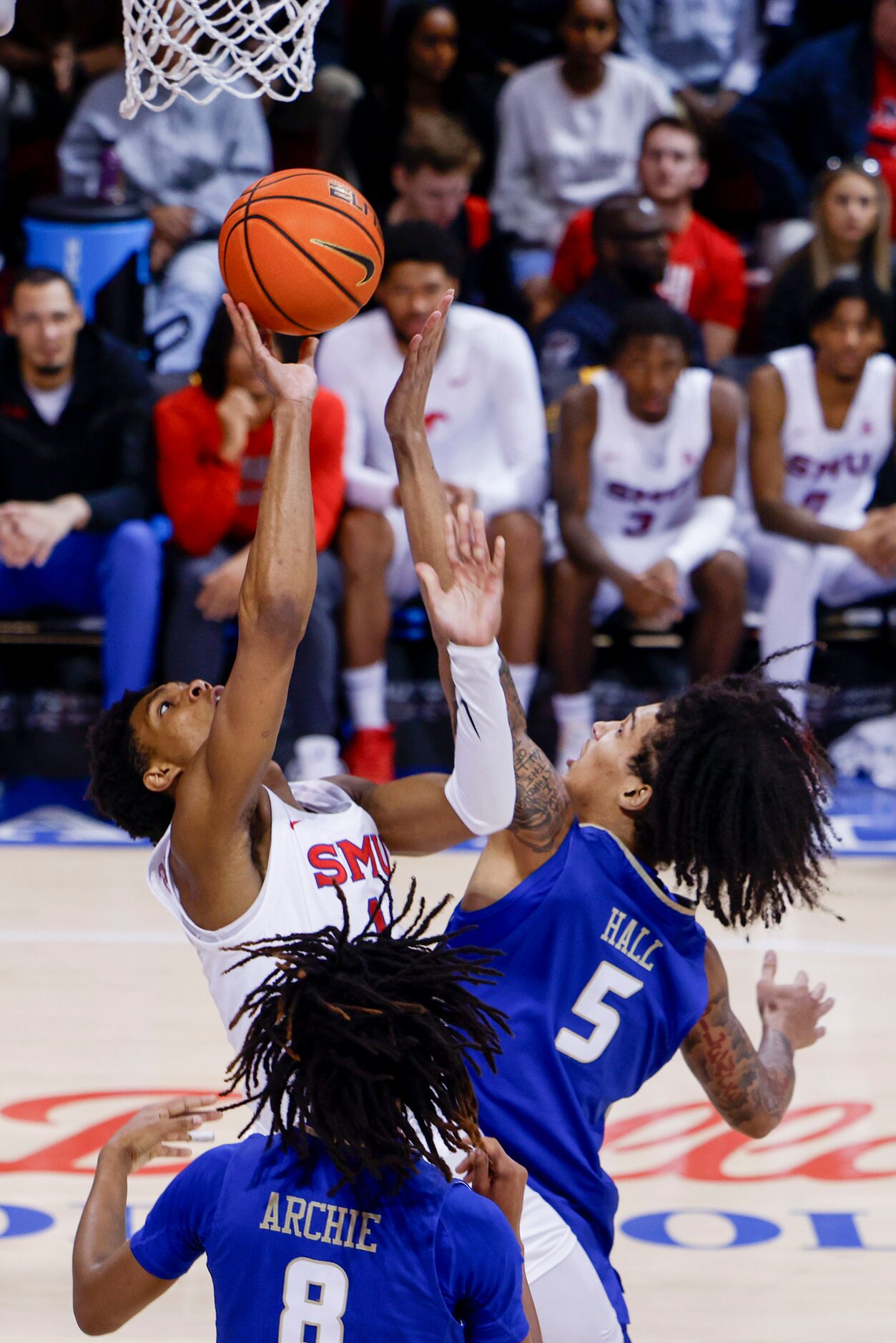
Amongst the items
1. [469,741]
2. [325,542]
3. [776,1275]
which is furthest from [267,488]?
[325,542]

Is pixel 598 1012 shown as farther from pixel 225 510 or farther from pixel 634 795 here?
pixel 225 510

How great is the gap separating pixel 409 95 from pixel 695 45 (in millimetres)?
1604

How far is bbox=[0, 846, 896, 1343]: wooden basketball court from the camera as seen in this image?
3174 millimetres

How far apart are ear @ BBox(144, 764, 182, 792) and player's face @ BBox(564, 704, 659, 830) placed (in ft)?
2.05

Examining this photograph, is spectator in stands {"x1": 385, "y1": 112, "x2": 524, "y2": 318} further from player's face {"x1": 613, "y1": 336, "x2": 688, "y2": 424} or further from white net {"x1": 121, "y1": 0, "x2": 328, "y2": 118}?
white net {"x1": 121, "y1": 0, "x2": 328, "y2": 118}

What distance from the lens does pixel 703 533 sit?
21.4ft

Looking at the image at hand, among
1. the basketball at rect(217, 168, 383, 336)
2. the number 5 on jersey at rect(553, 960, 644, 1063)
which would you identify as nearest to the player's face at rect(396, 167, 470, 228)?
the basketball at rect(217, 168, 383, 336)

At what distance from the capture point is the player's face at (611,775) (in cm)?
Result: 261

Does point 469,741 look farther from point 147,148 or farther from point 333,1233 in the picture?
point 147,148

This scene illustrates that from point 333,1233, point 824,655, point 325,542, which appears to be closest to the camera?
point 333,1233

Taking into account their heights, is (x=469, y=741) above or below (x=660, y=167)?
below

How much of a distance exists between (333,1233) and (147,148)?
6489 millimetres

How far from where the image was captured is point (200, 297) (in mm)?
7172

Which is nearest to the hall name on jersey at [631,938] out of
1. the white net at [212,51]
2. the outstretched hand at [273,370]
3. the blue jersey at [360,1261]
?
the blue jersey at [360,1261]
